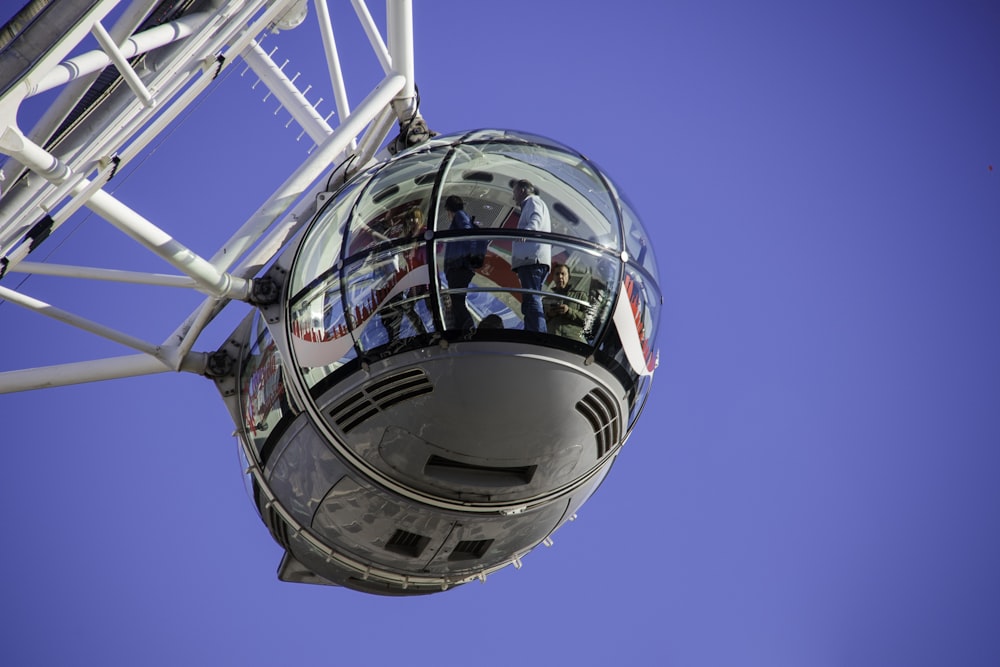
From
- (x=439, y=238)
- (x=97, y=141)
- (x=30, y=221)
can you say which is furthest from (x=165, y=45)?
(x=439, y=238)

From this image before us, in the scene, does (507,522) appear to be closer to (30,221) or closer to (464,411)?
(464,411)

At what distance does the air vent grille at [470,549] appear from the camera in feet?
33.3

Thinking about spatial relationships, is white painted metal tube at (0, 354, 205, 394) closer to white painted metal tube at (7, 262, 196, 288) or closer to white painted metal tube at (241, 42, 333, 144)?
white painted metal tube at (7, 262, 196, 288)

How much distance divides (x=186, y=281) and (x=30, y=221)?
147 centimetres

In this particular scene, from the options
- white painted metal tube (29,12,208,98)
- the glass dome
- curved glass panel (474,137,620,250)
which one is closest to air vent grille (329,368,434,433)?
the glass dome

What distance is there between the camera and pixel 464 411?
8.59 meters

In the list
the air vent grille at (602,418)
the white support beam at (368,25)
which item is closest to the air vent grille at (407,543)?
the air vent grille at (602,418)

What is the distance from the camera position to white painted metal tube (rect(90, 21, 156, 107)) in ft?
25.1

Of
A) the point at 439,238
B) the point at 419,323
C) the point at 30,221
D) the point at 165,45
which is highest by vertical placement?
the point at 165,45

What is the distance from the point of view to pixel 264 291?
32.7ft

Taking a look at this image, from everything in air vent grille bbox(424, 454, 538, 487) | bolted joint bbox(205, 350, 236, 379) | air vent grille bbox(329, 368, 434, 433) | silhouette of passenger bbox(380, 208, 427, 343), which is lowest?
air vent grille bbox(424, 454, 538, 487)

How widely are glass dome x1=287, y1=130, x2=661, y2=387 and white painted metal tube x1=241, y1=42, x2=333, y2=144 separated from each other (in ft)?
16.2

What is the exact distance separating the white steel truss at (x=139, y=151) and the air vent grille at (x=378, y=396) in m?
1.63

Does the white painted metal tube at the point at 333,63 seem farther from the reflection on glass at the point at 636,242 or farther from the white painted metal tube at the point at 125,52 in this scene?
the reflection on glass at the point at 636,242
